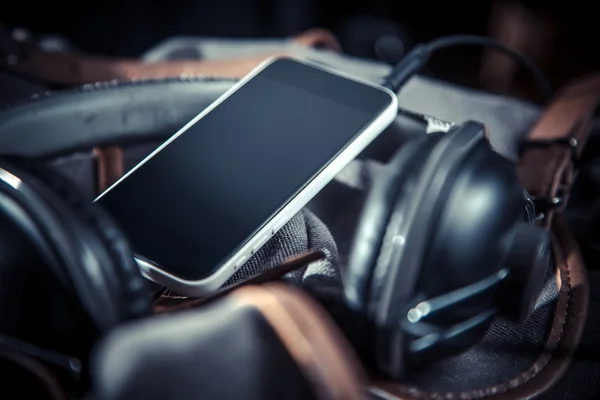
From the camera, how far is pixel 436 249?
0.32m

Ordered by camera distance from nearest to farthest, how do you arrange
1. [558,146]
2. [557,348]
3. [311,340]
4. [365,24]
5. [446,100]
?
1. [311,340]
2. [557,348]
3. [558,146]
4. [446,100]
5. [365,24]

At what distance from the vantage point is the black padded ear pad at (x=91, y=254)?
0.97 ft

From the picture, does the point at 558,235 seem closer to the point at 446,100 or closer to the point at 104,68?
the point at 446,100

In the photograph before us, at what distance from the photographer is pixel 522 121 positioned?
0.62m

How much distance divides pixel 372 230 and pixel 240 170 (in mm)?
178

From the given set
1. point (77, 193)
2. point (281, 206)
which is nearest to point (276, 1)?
point (281, 206)

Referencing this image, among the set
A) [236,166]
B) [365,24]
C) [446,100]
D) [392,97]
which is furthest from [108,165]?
[365,24]

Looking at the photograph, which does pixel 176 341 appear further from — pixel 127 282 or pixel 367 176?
pixel 367 176

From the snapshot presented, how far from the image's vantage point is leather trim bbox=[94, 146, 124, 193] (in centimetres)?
52

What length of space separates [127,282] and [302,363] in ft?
0.30

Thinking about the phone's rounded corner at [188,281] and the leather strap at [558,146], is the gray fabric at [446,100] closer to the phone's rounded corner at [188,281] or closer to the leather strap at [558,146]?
the leather strap at [558,146]

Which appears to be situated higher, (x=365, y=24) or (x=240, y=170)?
(x=240, y=170)

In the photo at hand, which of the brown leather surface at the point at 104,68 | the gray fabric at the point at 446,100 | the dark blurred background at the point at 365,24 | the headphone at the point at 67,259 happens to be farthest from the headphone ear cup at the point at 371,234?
the dark blurred background at the point at 365,24

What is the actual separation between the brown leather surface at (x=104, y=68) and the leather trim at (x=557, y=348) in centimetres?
35
